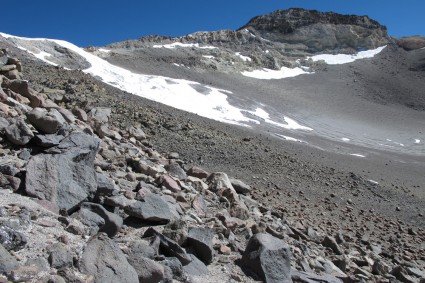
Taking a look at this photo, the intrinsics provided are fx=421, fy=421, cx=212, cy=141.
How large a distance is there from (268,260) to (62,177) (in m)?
3.07

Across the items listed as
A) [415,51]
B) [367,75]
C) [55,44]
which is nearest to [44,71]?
[55,44]

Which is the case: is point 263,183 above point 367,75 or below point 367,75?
below

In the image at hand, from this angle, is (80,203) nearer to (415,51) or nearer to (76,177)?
(76,177)

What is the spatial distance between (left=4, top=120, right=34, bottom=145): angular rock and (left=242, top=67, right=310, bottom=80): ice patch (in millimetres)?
52256

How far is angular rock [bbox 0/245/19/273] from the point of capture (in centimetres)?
371

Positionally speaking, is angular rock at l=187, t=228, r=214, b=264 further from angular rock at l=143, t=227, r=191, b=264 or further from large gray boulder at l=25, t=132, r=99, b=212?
large gray boulder at l=25, t=132, r=99, b=212

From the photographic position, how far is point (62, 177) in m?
5.73

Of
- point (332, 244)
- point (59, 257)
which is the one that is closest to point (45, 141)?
point (59, 257)

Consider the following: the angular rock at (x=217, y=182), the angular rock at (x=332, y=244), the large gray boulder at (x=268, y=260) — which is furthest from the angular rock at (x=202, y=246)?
the angular rock at (x=332, y=244)

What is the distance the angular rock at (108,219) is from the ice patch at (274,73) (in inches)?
2096

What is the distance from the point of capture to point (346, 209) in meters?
13.9

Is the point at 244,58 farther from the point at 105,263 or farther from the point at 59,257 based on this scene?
the point at 59,257

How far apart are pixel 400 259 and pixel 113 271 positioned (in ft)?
27.9

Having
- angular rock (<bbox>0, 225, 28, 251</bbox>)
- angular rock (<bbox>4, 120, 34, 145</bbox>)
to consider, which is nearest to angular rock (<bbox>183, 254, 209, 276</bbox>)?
angular rock (<bbox>0, 225, 28, 251</bbox>)
